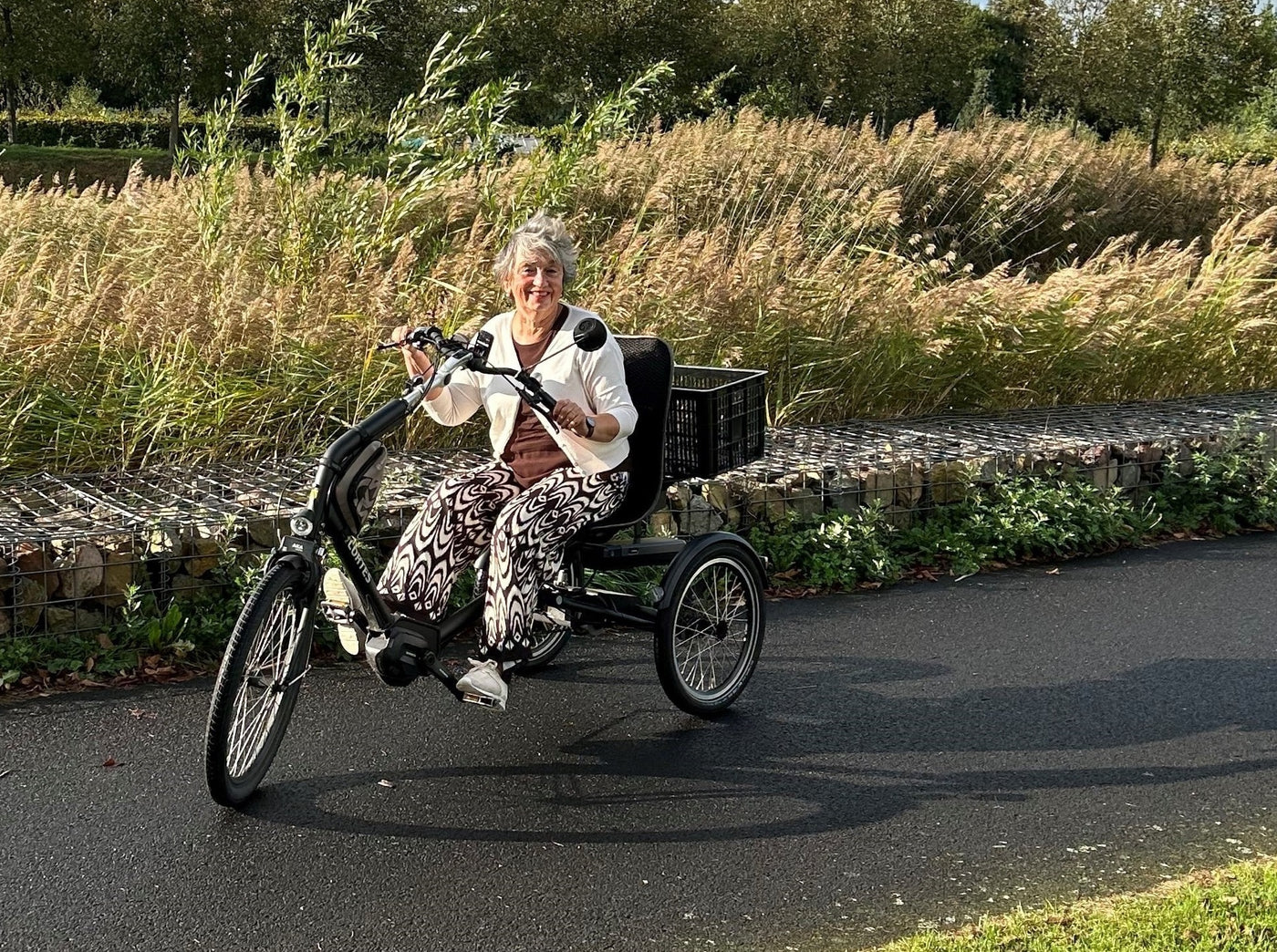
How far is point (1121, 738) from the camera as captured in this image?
483 cm

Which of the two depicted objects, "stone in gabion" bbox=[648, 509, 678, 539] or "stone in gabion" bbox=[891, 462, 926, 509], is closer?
"stone in gabion" bbox=[648, 509, 678, 539]

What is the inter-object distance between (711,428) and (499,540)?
2.95 ft

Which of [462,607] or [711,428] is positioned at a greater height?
[711,428]

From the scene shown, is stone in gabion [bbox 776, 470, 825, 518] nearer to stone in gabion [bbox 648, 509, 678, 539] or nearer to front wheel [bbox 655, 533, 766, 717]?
stone in gabion [bbox 648, 509, 678, 539]

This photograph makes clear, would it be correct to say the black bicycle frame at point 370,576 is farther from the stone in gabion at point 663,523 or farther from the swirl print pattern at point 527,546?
the stone in gabion at point 663,523

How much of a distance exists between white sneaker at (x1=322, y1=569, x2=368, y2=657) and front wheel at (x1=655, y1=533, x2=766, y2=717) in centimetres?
100

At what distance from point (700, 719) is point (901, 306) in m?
4.56

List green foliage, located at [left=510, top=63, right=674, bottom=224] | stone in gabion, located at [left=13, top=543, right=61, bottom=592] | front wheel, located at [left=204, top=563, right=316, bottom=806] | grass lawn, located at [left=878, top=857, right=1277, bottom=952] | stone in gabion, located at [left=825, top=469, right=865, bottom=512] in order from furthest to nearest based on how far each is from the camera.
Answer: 1. green foliage, located at [left=510, top=63, right=674, bottom=224]
2. stone in gabion, located at [left=825, top=469, right=865, bottom=512]
3. stone in gabion, located at [left=13, top=543, right=61, bottom=592]
4. front wheel, located at [left=204, top=563, right=316, bottom=806]
5. grass lawn, located at [left=878, top=857, right=1277, bottom=952]

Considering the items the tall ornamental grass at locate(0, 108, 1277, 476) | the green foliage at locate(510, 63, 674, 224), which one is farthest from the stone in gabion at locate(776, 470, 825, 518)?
the green foliage at locate(510, 63, 674, 224)

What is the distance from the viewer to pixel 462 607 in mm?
4574

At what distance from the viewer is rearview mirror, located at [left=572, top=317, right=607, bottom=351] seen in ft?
13.4

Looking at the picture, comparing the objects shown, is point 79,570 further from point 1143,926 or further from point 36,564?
point 1143,926

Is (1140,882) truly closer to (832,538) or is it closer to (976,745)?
(976,745)

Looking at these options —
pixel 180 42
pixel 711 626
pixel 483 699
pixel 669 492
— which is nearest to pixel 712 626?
pixel 711 626
